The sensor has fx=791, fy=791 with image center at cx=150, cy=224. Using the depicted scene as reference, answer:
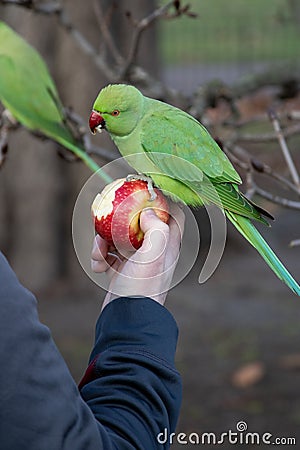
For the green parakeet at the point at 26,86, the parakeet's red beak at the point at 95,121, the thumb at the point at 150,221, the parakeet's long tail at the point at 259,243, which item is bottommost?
the green parakeet at the point at 26,86

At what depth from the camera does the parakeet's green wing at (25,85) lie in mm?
3979

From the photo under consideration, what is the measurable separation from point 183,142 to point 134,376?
2.25ft

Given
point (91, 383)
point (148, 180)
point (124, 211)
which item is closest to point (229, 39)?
point (148, 180)

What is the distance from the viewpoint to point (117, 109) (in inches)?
74.9

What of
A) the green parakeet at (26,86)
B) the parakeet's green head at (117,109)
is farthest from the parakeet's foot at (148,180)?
the green parakeet at (26,86)

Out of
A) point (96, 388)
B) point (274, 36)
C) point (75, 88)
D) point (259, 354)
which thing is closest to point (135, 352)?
point (96, 388)

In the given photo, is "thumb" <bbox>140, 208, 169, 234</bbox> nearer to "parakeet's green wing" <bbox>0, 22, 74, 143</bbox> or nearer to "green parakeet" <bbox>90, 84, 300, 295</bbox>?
"green parakeet" <bbox>90, 84, 300, 295</bbox>

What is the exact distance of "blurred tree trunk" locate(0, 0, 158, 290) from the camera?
6.31 m

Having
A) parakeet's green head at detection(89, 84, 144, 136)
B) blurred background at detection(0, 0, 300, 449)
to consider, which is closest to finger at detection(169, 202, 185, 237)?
parakeet's green head at detection(89, 84, 144, 136)

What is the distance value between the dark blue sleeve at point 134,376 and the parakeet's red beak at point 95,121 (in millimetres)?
465

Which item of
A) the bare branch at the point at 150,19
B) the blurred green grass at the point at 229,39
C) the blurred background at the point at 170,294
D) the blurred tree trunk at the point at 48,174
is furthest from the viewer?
the blurred green grass at the point at 229,39

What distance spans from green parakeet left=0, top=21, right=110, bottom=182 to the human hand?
218cm

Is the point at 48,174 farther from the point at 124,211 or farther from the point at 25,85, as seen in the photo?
the point at 124,211

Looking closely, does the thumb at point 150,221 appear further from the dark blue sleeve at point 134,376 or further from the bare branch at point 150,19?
the bare branch at point 150,19
